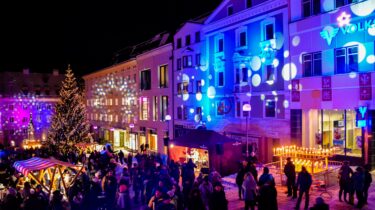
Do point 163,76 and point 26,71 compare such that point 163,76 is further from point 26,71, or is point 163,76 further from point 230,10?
point 26,71

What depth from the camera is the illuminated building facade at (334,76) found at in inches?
737

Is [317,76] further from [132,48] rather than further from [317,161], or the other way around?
[132,48]

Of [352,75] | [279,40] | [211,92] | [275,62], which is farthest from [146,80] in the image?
[352,75]

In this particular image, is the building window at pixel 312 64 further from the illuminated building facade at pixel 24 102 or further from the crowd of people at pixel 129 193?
the illuminated building facade at pixel 24 102

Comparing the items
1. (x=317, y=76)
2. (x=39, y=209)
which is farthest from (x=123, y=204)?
(x=317, y=76)

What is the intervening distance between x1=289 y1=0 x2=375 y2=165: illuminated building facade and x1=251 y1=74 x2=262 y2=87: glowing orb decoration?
11.7 feet

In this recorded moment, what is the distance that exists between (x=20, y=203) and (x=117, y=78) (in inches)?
1506

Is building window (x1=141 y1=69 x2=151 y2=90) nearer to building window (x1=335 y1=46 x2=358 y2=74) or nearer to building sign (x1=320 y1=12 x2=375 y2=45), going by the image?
building sign (x1=320 y1=12 x2=375 y2=45)

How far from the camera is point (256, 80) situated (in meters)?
26.1

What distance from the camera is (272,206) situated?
37.5ft

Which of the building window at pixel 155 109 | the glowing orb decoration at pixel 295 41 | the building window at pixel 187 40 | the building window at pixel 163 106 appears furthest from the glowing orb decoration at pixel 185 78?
the glowing orb decoration at pixel 295 41

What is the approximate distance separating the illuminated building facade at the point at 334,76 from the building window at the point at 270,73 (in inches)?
83.3

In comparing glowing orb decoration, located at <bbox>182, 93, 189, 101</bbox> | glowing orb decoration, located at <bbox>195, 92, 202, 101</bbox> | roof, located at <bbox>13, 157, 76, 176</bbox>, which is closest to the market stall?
roof, located at <bbox>13, 157, 76, 176</bbox>

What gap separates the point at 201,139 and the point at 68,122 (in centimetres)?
1526
